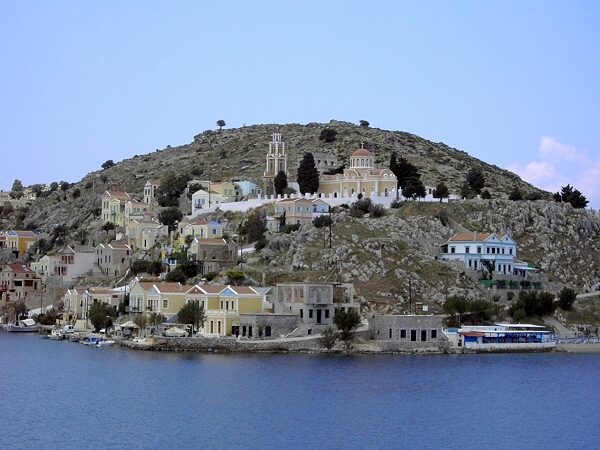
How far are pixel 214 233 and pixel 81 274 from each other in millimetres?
14509

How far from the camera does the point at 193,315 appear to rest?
83500mm

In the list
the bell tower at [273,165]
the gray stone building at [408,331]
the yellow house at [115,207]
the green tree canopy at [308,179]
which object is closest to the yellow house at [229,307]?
the gray stone building at [408,331]

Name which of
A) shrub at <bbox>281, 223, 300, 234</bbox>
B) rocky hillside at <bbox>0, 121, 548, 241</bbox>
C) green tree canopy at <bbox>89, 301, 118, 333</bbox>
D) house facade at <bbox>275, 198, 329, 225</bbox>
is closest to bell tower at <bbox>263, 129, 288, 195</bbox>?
rocky hillside at <bbox>0, 121, 548, 241</bbox>

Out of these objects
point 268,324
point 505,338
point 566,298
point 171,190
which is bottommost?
point 505,338

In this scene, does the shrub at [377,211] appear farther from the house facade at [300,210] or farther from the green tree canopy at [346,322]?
the green tree canopy at [346,322]

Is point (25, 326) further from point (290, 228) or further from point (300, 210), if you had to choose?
point (300, 210)

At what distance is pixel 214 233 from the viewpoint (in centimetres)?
10438

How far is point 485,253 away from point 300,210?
16096mm

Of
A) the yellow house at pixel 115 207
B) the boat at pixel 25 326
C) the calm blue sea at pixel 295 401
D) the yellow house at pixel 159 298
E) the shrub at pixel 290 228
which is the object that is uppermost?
the yellow house at pixel 115 207

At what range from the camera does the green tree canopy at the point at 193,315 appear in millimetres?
83500

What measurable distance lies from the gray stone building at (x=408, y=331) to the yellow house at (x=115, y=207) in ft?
142

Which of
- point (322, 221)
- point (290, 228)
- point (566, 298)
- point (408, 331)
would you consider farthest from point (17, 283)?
point (566, 298)

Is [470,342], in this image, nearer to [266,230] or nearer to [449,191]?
[266,230]

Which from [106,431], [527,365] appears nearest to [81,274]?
[527,365]
